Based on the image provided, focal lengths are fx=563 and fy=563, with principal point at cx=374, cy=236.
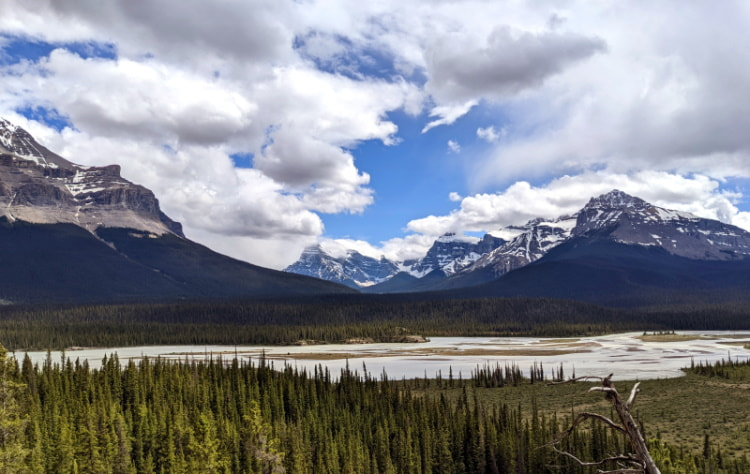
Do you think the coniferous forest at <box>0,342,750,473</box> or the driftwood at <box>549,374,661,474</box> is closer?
the driftwood at <box>549,374,661,474</box>

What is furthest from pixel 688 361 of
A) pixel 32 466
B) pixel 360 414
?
pixel 32 466

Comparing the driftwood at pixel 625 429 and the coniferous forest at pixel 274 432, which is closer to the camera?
the driftwood at pixel 625 429

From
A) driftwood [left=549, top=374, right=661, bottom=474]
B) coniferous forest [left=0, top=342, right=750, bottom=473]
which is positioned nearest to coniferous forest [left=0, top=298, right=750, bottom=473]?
coniferous forest [left=0, top=342, right=750, bottom=473]

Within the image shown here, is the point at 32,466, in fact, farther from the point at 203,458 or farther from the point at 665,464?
the point at 665,464

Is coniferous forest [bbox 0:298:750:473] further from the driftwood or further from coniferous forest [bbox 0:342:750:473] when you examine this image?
the driftwood

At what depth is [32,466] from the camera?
181 ft

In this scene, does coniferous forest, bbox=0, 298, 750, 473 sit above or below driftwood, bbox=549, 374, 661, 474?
below

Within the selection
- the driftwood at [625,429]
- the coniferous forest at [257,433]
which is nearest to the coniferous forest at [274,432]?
the coniferous forest at [257,433]

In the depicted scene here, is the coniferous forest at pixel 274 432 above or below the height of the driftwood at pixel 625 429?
below

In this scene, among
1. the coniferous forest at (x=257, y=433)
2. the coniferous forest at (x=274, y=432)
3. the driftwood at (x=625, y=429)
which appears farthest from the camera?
the coniferous forest at (x=274, y=432)

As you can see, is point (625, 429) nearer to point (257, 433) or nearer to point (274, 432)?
point (257, 433)

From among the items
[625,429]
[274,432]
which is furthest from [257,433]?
[625,429]

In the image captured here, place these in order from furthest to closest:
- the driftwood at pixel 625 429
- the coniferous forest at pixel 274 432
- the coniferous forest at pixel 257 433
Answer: the coniferous forest at pixel 274 432 → the coniferous forest at pixel 257 433 → the driftwood at pixel 625 429

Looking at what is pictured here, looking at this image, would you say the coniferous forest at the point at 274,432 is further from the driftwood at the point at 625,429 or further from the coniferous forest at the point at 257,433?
the driftwood at the point at 625,429
